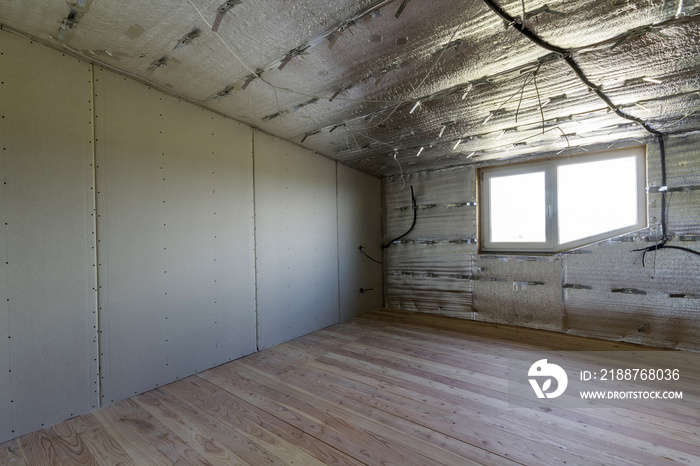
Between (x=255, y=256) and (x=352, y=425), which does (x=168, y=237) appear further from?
(x=352, y=425)

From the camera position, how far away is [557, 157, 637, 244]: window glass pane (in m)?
Answer: 3.20

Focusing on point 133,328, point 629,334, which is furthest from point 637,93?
point 133,328

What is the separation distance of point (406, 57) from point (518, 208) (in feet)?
9.33

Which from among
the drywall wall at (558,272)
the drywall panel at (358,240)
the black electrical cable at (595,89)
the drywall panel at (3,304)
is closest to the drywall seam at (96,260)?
the drywall panel at (3,304)

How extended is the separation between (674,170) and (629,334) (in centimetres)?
168

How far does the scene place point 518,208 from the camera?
3.81 meters

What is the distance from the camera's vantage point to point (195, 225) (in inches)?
95.8

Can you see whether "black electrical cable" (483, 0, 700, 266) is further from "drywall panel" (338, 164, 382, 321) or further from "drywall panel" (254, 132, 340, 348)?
"drywall panel" (338, 164, 382, 321)

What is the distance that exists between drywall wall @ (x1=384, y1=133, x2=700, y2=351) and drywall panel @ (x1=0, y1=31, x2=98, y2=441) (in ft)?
11.8

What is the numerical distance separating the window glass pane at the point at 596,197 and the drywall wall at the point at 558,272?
0.20 m

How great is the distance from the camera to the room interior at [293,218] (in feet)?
5.02

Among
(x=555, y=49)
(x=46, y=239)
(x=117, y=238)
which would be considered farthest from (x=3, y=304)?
(x=555, y=49)

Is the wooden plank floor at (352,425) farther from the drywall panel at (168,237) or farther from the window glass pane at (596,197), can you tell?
the window glass pane at (596,197)

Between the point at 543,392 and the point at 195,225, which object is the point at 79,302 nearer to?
the point at 195,225
